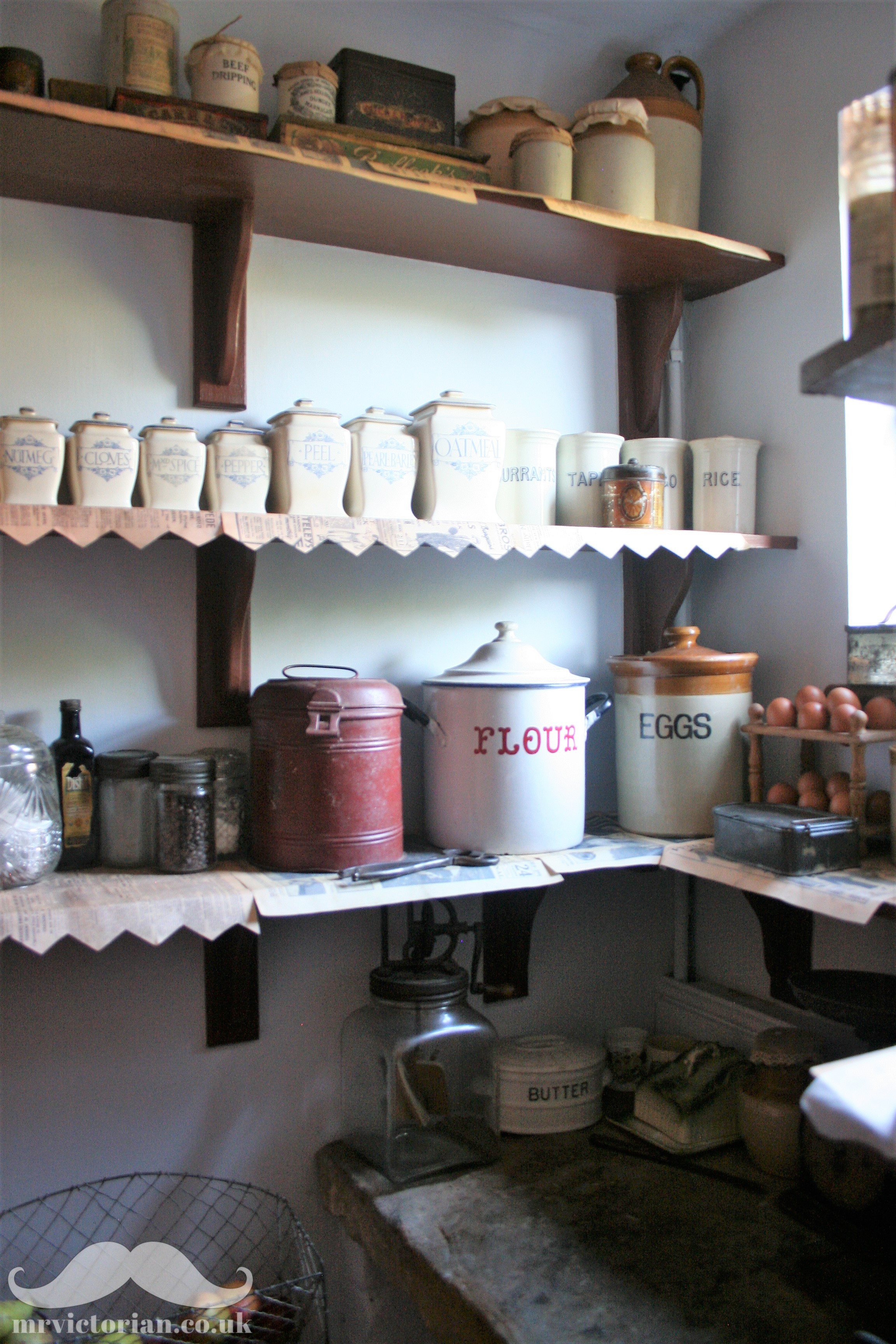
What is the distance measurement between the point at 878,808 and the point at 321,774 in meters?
0.83

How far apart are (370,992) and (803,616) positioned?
956 millimetres

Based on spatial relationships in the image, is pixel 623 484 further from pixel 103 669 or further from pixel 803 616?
pixel 103 669

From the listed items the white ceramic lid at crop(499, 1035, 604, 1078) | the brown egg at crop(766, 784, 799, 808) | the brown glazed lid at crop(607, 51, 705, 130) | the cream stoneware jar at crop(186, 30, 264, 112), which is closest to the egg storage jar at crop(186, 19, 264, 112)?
the cream stoneware jar at crop(186, 30, 264, 112)

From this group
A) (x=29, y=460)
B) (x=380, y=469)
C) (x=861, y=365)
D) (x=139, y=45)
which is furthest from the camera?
(x=380, y=469)

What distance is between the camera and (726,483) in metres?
1.72

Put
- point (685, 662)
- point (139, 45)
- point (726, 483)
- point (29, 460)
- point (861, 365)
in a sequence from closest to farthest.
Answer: point (861, 365), point (29, 460), point (139, 45), point (685, 662), point (726, 483)

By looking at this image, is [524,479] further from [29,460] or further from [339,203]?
[29,460]

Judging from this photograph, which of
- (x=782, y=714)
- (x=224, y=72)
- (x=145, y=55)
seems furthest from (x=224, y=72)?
(x=782, y=714)

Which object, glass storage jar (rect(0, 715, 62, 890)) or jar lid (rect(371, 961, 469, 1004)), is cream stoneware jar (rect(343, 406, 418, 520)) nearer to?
glass storage jar (rect(0, 715, 62, 890))

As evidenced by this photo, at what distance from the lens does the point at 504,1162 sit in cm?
153

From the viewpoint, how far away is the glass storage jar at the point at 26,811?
1.25 meters

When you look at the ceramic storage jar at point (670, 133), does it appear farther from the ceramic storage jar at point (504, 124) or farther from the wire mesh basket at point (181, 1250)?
the wire mesh basket at point (181, 1250)

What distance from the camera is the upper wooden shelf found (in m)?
1.27

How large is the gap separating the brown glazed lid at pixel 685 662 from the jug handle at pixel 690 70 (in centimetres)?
96
